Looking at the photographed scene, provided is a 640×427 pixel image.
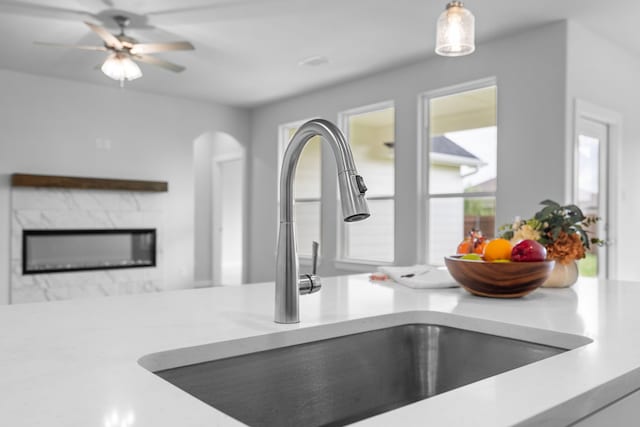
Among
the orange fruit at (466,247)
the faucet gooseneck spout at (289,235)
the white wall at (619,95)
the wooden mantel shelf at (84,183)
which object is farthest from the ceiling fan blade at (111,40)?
the white wall at (619,95)

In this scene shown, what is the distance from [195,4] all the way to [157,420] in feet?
11.6

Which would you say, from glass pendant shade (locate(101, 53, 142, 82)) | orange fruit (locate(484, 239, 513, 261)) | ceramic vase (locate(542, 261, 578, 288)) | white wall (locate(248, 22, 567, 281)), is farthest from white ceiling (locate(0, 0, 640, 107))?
orange fruit (locate(484, 239, 513, 261))

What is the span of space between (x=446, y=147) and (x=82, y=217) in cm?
398

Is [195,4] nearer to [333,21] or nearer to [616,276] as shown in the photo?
[333,21]

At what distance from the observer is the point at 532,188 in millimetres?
3959

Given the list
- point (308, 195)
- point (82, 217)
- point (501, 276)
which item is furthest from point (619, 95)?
point (82, 217)

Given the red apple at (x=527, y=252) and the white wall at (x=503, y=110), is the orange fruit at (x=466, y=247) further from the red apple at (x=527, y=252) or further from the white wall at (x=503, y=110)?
the white wall at (x=503, y=110)

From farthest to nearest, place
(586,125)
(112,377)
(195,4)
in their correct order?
(586,125)
(195,4)
(112,377)

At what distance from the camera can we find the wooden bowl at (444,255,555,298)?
128 centimetres

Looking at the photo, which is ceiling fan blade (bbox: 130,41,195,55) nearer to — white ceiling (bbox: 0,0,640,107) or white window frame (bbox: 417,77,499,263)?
white ceiling (bbox: 0,0,640,107)

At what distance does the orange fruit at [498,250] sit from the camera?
1.34 meters

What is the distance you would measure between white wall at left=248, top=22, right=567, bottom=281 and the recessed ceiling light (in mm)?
690

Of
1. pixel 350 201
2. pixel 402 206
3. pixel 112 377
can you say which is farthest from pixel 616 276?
pixel 112 377

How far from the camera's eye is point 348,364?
1.02 meters
